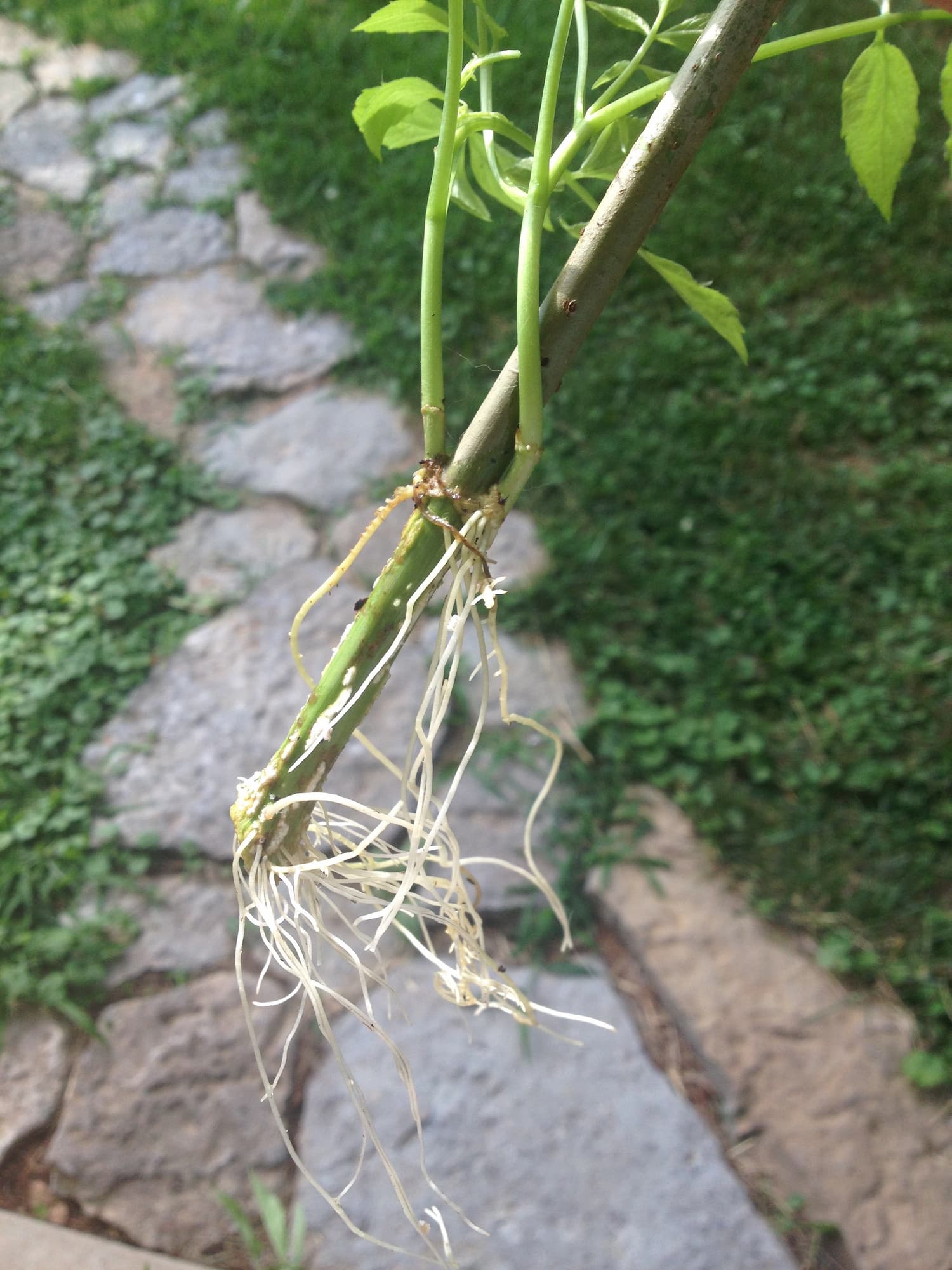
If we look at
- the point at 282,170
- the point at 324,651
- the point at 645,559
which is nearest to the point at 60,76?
the point at 282,170

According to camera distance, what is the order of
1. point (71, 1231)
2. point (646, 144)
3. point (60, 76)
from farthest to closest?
1. point (60, 76)
2. point (71, 1231)
3. point (646, 144)

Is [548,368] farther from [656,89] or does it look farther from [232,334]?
[232,334]

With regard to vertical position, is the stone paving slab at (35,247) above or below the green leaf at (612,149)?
below

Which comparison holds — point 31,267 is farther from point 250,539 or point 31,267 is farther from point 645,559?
point 645,559

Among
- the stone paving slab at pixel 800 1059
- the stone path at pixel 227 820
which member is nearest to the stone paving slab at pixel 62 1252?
the stone path at pixel 227 820

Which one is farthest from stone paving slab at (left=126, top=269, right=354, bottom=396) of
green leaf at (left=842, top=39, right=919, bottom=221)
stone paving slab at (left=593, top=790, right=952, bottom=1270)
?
green leaf at (left=842, top=39, right=919, bottom=221)

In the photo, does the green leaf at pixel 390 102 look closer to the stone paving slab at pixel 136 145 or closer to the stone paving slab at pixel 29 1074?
the stone paving slab at pixel 29 1074
